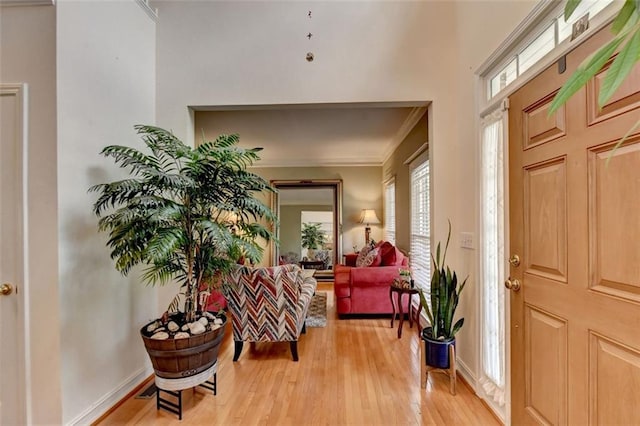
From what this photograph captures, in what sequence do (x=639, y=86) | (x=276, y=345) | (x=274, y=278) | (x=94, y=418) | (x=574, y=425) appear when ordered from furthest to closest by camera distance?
(x=276, y=345) → (x=274, y=278) → (x=94, y=418) → (x=574, y=425) → (x=639, y=86)

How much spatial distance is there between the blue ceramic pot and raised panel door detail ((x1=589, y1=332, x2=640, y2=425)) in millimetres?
1010

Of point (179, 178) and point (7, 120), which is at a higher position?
point (7, 120)

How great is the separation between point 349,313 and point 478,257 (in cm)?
214

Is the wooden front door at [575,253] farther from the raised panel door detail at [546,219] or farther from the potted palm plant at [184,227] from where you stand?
the potted palm plant at [184,227]

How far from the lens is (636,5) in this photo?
51 centimetres

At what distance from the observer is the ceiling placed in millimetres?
3938

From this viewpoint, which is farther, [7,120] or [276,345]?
[276,345]

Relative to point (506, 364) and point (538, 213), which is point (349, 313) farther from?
point (538, 213)

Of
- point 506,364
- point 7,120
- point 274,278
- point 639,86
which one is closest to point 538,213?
point 639,86

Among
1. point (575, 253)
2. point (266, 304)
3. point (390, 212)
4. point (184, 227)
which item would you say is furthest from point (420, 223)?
point (184, 227)

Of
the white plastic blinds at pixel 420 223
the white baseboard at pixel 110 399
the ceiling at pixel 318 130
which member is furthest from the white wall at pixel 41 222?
the white plastic blinds at pixel 420 223

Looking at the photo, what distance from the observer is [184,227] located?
200cm

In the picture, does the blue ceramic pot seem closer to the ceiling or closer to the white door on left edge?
the ceiling

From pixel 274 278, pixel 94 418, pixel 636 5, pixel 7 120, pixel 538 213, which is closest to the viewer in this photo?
pixel 636 5
